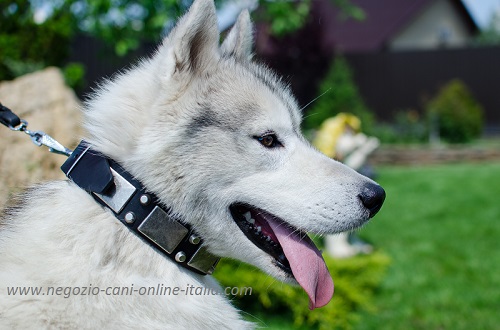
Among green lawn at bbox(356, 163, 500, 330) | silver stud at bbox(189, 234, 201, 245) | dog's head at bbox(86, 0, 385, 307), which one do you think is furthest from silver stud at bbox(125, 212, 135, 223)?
green lawn at bbox(356, 163, 500, 330)

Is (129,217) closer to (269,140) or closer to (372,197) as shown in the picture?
(269,140)

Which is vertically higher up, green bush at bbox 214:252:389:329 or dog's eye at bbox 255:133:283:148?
dog's eye at bbox 255:133:283:148

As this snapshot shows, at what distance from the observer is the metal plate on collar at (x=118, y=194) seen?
6.56 ft

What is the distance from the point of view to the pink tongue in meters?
2.22

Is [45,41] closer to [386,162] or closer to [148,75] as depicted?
[148,75]

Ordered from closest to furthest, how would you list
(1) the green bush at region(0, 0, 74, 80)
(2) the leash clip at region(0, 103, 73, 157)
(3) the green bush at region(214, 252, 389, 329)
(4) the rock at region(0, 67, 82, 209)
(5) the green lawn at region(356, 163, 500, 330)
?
1. (2) the leash clip at region(0, 103, 73, 157)
2. (4) the rock at region(0, 67, 82, 209)
3. (3) the green bush at region(214, 252, 389, 329)
4. (5) the green lawn at region(356, 163, 500, 330)
5. (1) the green bush at region(0, 0, 74, 80)

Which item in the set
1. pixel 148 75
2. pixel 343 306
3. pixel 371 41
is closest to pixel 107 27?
pixel 343 306

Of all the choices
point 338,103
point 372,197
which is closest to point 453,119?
point 338,103

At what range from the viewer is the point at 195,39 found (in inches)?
86.4

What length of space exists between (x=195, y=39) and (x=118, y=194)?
2.28 ft

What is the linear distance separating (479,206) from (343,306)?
5.64 m

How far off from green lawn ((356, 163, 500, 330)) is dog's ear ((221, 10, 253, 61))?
341cm

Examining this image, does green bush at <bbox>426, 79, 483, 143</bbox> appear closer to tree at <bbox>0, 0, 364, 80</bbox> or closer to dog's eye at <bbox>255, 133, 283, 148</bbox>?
tree at <bbox>0, 0, 364, 80</bbox>

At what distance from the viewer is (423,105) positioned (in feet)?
71.5
